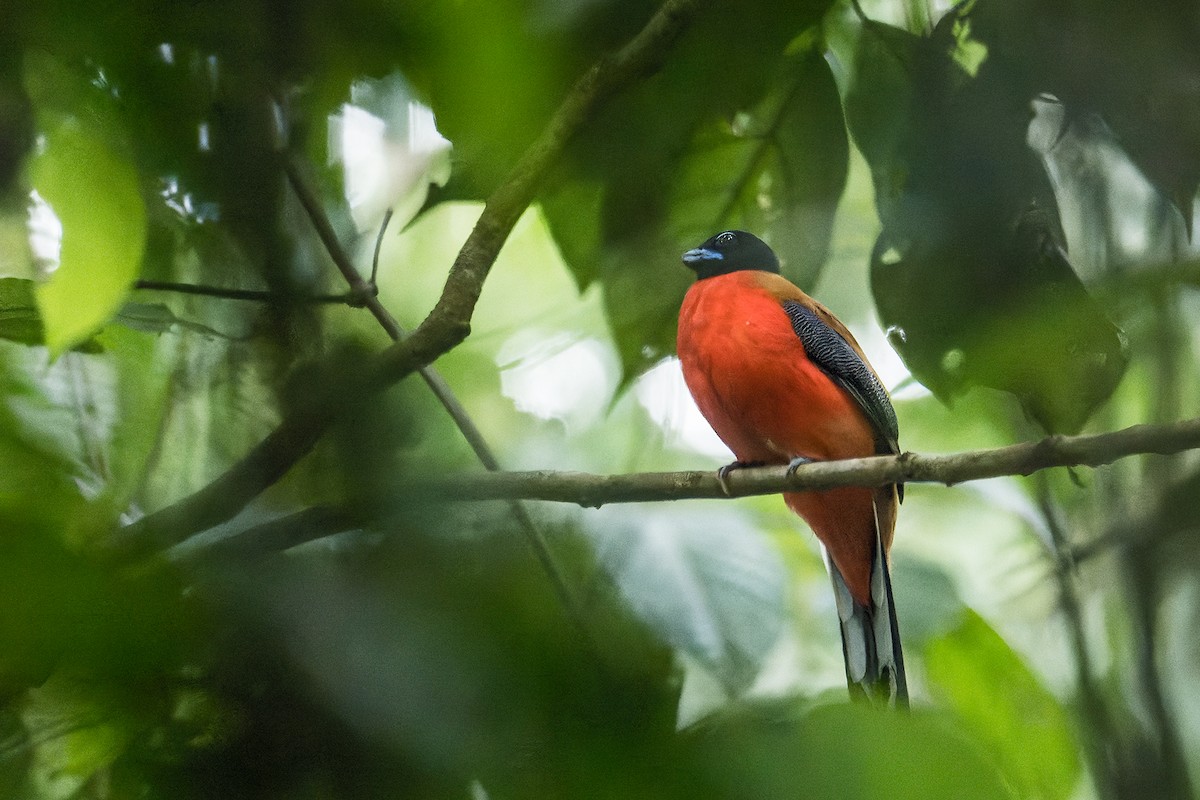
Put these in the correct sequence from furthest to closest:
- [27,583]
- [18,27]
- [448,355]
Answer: [448,355]
[18,27]
[27,583]

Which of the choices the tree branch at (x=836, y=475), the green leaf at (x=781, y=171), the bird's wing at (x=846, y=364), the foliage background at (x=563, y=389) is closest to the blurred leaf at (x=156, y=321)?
the foliage background at (x=563, y=389)

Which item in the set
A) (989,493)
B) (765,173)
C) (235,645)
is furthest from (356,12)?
(989,493)

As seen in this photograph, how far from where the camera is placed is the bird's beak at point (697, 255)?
753 mm

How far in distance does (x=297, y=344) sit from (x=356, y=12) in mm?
226

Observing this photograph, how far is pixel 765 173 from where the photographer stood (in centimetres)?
72

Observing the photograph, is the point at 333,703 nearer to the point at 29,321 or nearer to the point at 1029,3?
the point at 29,321

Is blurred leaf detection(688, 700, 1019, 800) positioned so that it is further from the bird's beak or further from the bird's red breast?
the bird's beak

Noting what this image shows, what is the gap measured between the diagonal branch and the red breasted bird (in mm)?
137

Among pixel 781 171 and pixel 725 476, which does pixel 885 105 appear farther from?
pixel 725 476

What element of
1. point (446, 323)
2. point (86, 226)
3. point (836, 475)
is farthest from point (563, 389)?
point (86, 226)

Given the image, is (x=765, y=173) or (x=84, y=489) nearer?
(x=84, y=489)

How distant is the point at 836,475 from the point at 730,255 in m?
0.20

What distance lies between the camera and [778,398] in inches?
39.6

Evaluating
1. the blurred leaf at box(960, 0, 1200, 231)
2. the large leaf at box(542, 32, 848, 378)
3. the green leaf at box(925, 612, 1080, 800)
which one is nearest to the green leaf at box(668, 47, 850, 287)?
the large leaf at box(542, 32, 848, 378)
